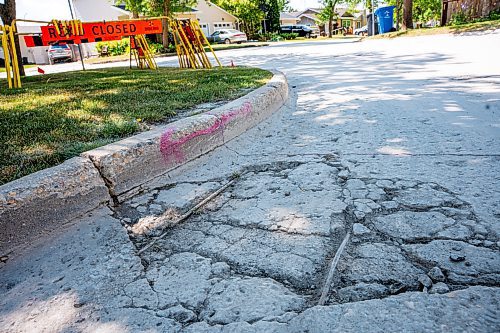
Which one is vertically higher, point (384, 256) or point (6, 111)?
point (6, 111)

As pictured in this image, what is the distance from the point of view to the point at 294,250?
4.84 feet

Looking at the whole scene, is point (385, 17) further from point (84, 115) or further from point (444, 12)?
point (84, 115)

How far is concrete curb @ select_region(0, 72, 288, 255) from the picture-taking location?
1614 mm

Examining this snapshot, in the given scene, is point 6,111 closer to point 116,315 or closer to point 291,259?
point 116,315

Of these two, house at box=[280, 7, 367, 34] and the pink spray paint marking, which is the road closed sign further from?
house at box=[280, 7, 367, 34]

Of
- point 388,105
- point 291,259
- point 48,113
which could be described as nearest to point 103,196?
point 291,259

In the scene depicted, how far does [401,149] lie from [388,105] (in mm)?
1430

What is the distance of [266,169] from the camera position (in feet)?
7.95

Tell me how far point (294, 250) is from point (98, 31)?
7.26 meters

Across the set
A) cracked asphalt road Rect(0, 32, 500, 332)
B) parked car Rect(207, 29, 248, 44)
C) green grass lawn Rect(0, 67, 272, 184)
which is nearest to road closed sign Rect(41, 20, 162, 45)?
green grass lawn Rect(0, 67, 272, 184)

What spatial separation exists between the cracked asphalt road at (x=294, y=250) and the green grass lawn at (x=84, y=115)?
592mm

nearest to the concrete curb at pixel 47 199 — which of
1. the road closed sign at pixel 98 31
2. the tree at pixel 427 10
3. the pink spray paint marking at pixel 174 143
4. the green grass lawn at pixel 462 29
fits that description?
the pink spray paint marking at pixel 174 143

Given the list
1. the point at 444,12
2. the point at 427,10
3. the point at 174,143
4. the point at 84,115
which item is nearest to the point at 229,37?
the point at 444,12

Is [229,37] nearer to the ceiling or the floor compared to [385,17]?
nearer to the ceiling
